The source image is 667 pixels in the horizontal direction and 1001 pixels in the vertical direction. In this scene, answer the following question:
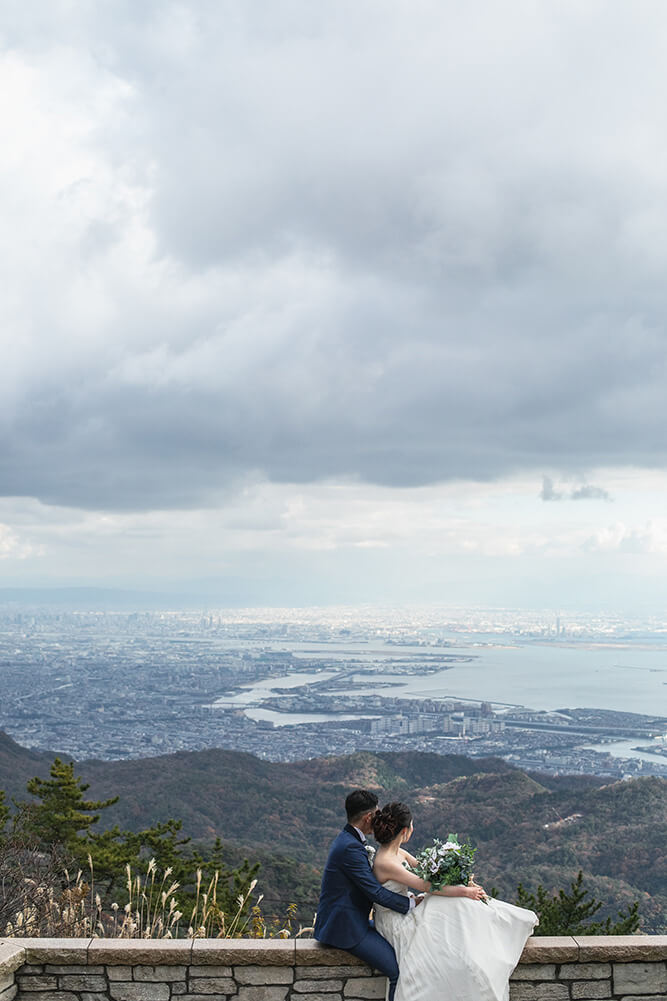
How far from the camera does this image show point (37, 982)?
199 inches

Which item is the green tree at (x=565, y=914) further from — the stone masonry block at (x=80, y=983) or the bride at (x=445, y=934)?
the stone masonry block at (x=80, y=983)

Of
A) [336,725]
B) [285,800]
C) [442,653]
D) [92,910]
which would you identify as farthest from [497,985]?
[442,653]

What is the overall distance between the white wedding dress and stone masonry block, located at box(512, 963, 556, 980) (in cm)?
15

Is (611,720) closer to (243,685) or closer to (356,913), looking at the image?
(243,685)

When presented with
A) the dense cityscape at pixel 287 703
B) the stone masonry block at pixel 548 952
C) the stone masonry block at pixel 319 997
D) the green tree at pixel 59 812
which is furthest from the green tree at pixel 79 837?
the dense cityscape at pixel 287 703

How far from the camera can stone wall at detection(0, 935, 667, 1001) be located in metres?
5.05

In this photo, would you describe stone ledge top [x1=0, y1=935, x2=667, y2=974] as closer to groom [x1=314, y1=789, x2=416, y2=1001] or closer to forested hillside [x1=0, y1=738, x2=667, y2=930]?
groom [x1=314, y1=789, x2=416, y2=1001]

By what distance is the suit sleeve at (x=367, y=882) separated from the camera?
4832 mm

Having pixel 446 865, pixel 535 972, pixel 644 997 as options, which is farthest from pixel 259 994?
pixel 644 997

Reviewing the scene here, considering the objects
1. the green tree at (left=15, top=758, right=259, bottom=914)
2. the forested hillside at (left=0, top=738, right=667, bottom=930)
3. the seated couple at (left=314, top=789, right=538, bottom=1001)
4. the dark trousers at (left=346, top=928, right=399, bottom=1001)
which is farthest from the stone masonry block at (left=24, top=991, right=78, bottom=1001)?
the forested hillside at (left=0, top=738, right=667, bottom=930)

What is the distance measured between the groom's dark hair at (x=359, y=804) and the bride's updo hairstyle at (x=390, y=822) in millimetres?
75

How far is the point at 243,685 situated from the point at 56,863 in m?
107

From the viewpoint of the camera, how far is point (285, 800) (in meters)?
42.9

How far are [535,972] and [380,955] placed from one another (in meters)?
0.98
